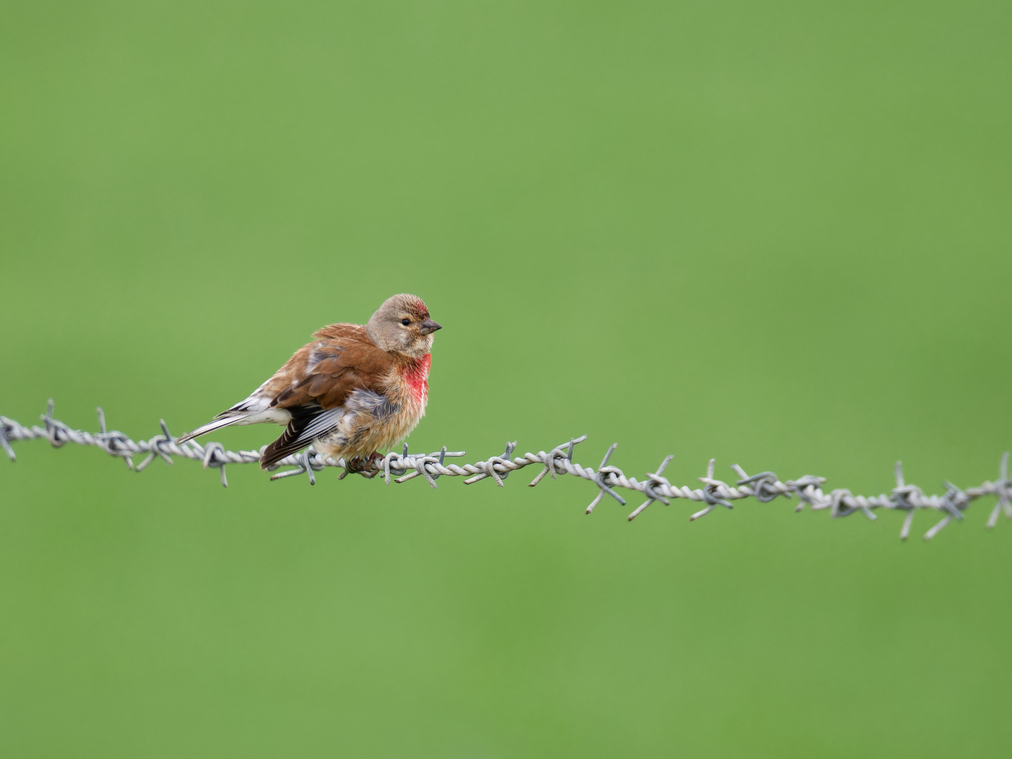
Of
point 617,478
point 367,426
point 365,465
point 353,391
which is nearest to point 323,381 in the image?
point 353,391

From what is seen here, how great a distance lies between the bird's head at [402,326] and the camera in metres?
4.70

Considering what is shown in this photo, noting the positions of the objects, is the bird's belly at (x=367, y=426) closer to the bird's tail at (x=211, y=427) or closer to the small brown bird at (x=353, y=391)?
the small brown bird at (x=353, y=391)

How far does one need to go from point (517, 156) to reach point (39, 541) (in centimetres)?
771

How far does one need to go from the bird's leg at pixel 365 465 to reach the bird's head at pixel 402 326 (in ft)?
1.62

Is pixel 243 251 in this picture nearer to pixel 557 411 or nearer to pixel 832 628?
pixel 557 411

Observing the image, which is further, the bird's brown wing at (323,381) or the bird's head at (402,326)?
the bird's head at (402,326)

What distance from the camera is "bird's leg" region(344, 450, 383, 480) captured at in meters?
4.62

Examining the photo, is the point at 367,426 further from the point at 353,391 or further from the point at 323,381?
the point at 323,381

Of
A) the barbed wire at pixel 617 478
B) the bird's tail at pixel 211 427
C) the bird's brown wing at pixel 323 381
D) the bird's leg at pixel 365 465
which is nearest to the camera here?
the barbed wire at pixel 617 478

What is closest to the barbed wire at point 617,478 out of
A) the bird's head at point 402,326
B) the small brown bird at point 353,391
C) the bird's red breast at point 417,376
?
the small brown bird at point 353,391

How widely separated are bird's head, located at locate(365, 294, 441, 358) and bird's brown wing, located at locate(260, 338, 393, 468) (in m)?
0.08

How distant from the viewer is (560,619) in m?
7.36

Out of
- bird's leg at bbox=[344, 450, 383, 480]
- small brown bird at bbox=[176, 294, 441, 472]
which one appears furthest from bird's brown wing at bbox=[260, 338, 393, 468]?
bird's leg at bbox=[344, 450, 383, 480]

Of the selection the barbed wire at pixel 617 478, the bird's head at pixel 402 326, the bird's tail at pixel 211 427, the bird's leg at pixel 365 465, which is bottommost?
the barbed wire at pixel 617 478
